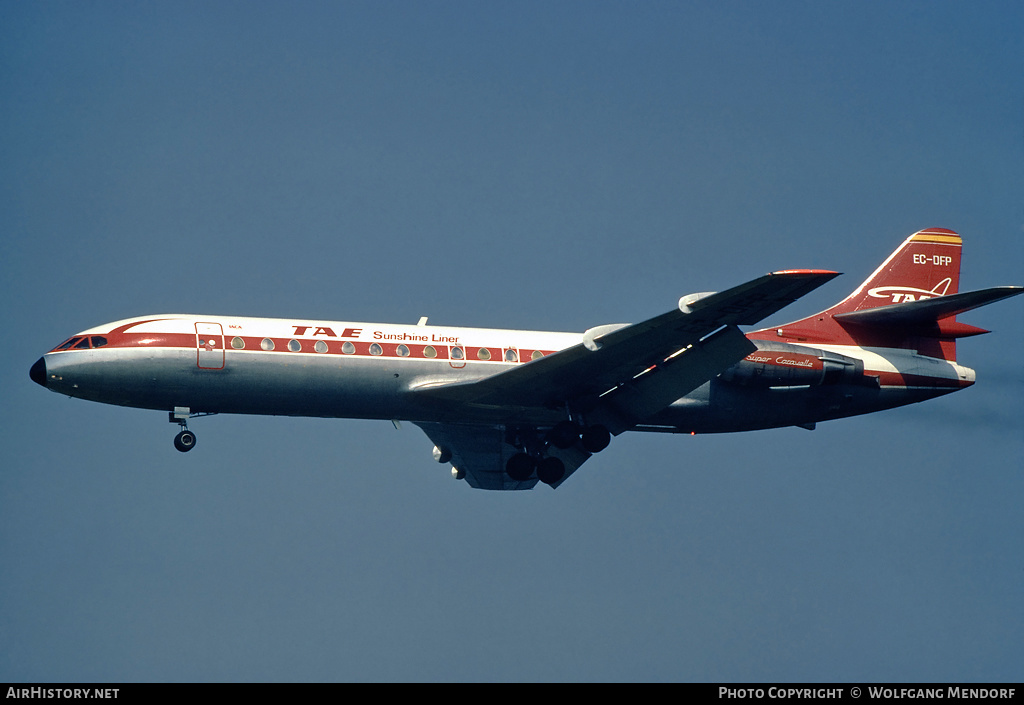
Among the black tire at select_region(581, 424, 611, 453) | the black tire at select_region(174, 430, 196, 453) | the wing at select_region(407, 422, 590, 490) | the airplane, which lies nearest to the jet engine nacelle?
the airplane

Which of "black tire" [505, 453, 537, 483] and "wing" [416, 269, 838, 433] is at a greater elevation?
"wing" [416, 269, 838, 433]

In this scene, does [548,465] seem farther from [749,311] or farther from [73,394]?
[73,394]

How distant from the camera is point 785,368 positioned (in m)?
33.1

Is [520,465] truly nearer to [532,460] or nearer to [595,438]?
[532,460]

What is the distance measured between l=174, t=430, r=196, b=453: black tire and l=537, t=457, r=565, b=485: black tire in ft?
29.4

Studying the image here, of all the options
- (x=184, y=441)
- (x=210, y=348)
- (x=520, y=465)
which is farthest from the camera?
(x=520, y=465)

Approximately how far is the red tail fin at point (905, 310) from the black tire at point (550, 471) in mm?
6193

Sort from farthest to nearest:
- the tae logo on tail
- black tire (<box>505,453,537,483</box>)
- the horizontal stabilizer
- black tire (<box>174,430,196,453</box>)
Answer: the tae logo on tail → black tire (<box>505,453,537,483</box>) → the horizontal stabilizer → black tire (<box>174,430,196,453</box>)

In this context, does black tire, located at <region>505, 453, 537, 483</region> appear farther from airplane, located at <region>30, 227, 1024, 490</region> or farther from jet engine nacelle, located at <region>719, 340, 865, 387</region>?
jet engine nacelle, located at <region>719, 340, 865, 387</region>

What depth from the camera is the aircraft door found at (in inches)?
1226

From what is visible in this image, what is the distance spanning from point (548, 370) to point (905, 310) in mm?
9961

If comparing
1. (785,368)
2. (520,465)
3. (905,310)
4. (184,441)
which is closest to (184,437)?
(184,441)
